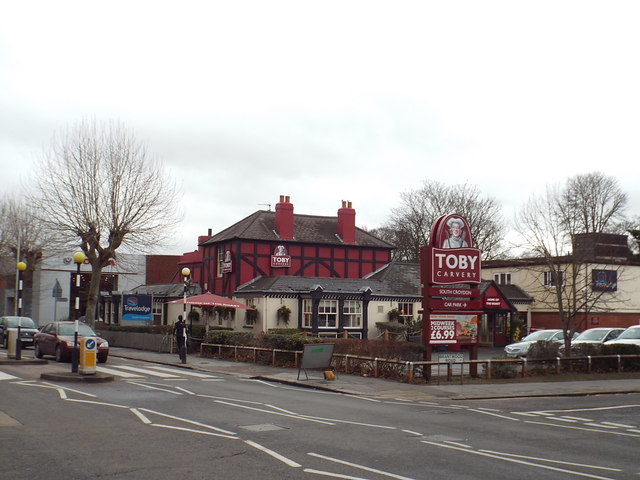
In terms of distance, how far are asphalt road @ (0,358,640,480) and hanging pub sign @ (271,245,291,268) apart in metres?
27.8

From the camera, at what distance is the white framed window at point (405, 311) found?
43.7 meters

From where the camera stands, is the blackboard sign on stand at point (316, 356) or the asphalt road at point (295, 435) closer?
the asphalt road at point (295, 435)

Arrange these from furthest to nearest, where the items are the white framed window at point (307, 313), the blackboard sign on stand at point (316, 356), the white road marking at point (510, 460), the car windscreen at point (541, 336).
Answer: the white framed window at point (307, 313), the car windscreen at point (541, 336), the blackboard sign on stand at point (316, 356), the white road marking at point (510, 460)

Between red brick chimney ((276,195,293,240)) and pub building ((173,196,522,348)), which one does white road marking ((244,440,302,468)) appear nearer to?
pub building ((173,196,522,348))

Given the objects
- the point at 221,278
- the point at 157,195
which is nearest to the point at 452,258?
the point at 157,195

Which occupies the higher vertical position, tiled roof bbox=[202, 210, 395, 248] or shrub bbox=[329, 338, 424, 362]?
tiled roof bbox=[202, 210, 395, 248]

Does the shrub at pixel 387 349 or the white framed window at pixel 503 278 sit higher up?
the white framed window at pixel 503 278

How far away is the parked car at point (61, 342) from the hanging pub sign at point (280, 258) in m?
20.3

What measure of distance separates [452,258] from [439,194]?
39738mm

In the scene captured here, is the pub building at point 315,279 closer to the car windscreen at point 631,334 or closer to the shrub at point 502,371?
→ the car windscreen at point 631,334

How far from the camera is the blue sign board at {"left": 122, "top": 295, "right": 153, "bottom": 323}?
37.3m

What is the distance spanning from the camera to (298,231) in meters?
48.8

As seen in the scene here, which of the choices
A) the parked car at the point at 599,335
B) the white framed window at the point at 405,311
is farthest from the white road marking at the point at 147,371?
the white framed window at the point at 405,311

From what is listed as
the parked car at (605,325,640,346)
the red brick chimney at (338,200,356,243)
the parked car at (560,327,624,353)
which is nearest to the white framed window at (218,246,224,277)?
the red brick chimney at (338,200,356,243)
